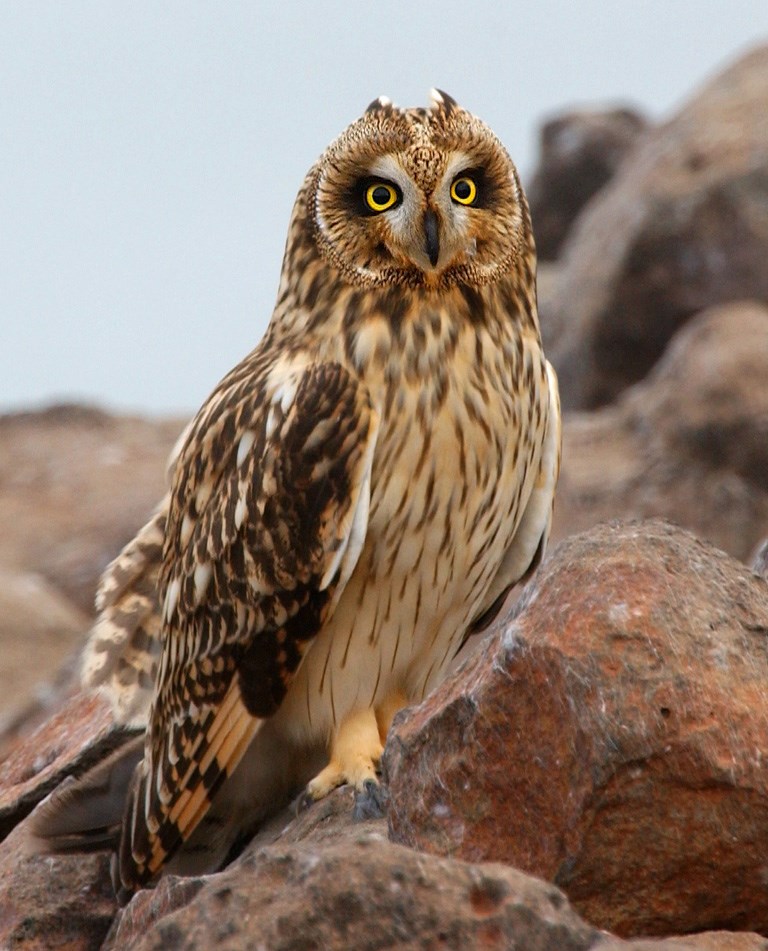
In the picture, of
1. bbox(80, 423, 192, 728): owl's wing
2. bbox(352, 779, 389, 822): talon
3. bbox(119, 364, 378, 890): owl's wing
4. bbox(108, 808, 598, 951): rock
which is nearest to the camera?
bbox(108, 808, 598, 951): rock

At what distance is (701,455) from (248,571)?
7.86 meters

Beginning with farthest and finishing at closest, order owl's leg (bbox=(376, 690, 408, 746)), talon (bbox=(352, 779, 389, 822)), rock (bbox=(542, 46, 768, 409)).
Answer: rock (bbox=(542, 46, 768, 409))
owl's leg (bbox=(376, 690, 408, 746))
talon (bbox=(352, 779, 389, 822))

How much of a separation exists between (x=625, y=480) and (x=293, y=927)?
9.90 meters

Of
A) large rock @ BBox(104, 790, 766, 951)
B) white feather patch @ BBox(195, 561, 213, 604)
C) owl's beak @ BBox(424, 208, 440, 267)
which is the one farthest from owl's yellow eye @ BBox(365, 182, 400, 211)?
large rock @ BBox(104, 790, 766, 951)

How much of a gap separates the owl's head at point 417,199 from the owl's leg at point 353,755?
1162 mm

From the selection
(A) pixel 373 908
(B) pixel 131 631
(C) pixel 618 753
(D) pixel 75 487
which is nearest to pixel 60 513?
(D) pixel 75 487

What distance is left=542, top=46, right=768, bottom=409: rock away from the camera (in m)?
15.7

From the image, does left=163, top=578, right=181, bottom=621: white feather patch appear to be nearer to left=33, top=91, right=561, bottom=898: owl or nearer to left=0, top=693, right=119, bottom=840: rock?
left=33, top=91, right=561, bottom=898: owl

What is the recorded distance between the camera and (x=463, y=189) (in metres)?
4.78

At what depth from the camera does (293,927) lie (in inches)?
110

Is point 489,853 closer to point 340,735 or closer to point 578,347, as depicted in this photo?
point 340,735

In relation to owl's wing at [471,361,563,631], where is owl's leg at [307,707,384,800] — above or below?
below

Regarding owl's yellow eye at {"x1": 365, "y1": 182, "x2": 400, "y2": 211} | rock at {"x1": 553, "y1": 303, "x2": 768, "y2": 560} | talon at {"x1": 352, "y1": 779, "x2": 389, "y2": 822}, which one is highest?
owl's yellow eye at {"x1": 365, "y1": 182, "x2": 400, "y2": 211}

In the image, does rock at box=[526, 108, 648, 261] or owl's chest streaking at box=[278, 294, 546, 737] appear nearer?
owl's chest streaking at box=[278, 294, 546, 737]
